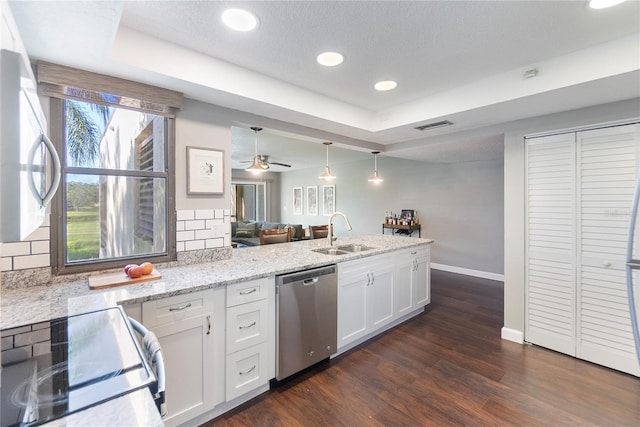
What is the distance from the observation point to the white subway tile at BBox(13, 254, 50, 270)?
1634mm

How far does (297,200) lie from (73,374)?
8387 millimetres

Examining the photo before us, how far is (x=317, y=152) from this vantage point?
5.79m

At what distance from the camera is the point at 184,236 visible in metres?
2.24

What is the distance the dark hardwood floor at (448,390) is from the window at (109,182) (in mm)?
1360

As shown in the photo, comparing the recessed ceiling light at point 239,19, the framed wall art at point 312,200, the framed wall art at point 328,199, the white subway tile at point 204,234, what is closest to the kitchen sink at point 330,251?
the white subway tile at point 204,234

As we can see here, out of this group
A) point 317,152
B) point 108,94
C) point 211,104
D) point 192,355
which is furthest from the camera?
point 317,152

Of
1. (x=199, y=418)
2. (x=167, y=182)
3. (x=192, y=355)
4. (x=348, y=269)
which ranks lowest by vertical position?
(x=199, y=418)

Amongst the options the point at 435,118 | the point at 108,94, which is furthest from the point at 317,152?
the point at 108,94

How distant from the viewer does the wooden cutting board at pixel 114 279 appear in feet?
5.46

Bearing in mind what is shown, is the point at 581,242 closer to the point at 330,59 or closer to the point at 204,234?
the point at 330,59

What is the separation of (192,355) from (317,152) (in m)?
4.65

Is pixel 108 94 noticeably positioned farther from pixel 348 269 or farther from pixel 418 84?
pixel 418 84

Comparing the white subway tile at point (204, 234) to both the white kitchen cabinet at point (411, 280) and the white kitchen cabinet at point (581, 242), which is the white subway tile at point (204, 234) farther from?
the white kitchen cabinet at point (581, 242)

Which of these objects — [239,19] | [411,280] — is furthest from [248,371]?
[239,19]
